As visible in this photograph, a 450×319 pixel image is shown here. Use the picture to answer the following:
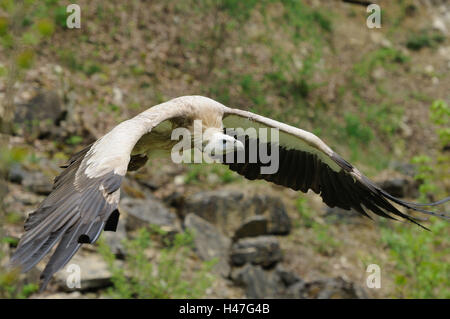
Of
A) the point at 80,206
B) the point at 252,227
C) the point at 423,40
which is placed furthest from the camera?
the point at 423,40

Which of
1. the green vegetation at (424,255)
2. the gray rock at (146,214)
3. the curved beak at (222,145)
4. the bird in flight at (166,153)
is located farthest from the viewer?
the gray rock at (146,214)

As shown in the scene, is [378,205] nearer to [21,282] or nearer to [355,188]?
[355,188]

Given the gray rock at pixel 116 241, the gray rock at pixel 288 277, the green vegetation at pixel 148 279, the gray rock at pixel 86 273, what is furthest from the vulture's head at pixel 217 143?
the gray rock at pixel 288 277

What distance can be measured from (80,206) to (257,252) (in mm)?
4701

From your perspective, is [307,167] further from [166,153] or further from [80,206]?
[80,206]

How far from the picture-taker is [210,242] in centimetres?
716

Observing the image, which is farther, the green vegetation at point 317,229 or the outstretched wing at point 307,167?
the green vegetation at point 317,229

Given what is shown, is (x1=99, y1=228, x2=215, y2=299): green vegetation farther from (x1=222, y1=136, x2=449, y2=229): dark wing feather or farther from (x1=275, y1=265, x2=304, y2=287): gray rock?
(x1=275, y1=265, x2=304, y2=287): gray rock

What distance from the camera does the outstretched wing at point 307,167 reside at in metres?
4.20

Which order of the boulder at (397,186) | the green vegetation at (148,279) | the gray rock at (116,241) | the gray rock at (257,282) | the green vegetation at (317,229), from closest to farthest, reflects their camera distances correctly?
the green vegetation at (148,279) → the gray rock at (116,241) → the gray rock at (257,282) → the green vegetation at (317,229) → the boulder at (397,186)

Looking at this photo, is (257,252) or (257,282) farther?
(257,252)

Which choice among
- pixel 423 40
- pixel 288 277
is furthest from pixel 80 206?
pixel 423 40

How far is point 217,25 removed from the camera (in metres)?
10.9

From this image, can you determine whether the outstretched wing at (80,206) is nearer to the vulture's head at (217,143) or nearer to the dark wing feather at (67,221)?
the dark wing feather at (67,221)
